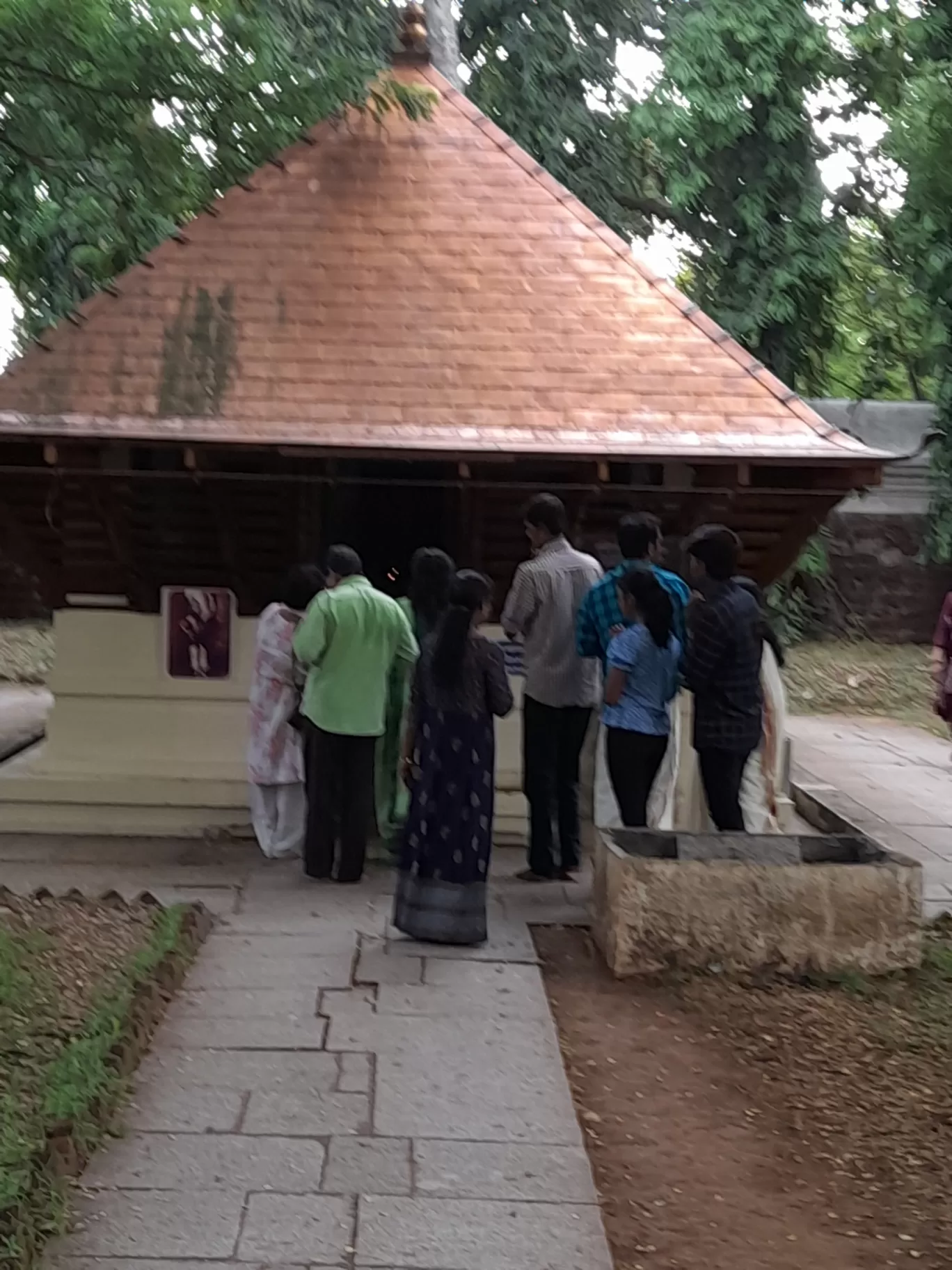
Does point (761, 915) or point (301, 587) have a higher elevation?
point (301, 587)

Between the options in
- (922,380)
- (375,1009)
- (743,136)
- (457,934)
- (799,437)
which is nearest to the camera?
(375,1009)

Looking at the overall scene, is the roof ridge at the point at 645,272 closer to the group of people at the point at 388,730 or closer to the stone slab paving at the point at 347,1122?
→ the group of people at the point at 388,730

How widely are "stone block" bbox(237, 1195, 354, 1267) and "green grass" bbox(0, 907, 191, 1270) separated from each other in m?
0.50

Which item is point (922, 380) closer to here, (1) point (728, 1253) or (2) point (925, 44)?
(2) point (925, 44)

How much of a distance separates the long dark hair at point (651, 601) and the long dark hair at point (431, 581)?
3.05ft

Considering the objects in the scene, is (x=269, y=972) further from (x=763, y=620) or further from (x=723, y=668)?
(x=763, y=620)

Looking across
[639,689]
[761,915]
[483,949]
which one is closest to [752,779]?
[639,689]

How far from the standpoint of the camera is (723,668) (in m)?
6.27

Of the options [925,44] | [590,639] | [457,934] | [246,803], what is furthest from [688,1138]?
[925,44]

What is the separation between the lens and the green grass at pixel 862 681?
17.1 metres

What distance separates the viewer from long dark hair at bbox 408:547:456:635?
671cm

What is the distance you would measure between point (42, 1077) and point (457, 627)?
2427 mm

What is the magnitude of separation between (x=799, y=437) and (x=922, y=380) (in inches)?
718

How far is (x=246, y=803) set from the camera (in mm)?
8312
